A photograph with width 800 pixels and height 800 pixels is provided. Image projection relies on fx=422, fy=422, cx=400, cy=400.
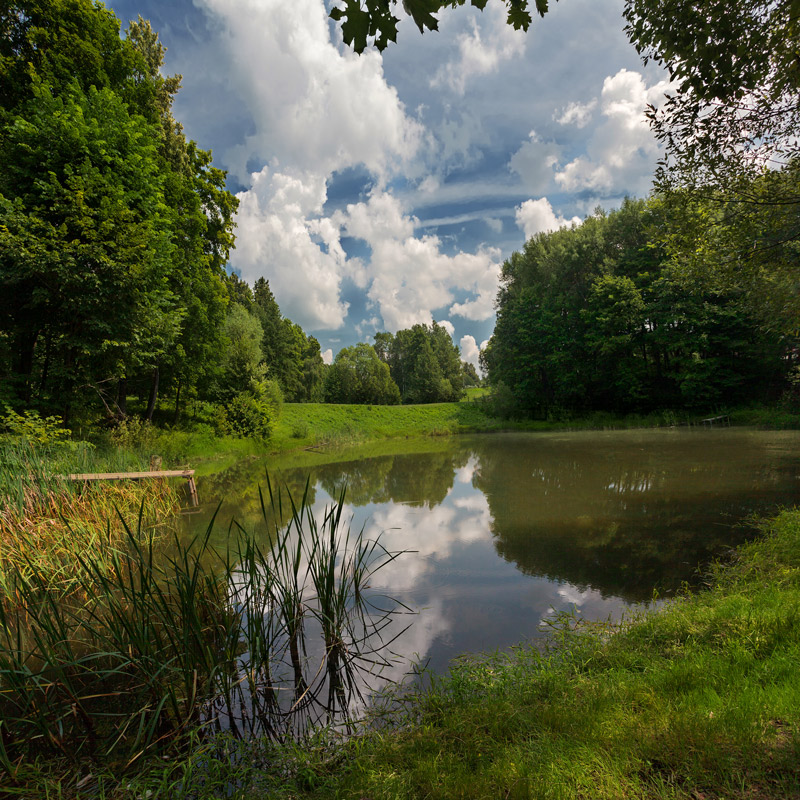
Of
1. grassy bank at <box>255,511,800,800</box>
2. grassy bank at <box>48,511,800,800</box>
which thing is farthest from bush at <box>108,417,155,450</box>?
grassy bank at <box>255,511,800,800</box>

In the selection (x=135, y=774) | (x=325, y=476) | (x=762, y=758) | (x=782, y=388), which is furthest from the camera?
(x=782, y=388)

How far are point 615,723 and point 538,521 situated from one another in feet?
18.3

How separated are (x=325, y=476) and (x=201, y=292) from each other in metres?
9.26

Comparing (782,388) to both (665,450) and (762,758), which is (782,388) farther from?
(762,758)

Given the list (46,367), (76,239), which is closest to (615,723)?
(76,239)

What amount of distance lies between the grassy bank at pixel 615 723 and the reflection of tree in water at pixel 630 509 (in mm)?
1559

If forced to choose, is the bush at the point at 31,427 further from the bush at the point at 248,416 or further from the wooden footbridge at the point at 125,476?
the bush at the point at 248,416

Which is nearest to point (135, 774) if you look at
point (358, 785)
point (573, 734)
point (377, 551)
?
point (358, 785)

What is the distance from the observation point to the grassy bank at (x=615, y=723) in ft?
6.14

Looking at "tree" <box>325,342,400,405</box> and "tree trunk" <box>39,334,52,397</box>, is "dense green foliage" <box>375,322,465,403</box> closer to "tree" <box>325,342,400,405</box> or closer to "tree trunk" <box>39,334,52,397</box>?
"tree" <box>325,342,400,405</box>

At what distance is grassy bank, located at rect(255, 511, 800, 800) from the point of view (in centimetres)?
187

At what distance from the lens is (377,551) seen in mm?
6617

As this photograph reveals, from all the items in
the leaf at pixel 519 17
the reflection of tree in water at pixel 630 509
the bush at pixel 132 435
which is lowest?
the reflection of tree in water at pixel 630 509

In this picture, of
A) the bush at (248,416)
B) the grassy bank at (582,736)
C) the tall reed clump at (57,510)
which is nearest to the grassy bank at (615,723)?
the grassy bank at (582,736)
